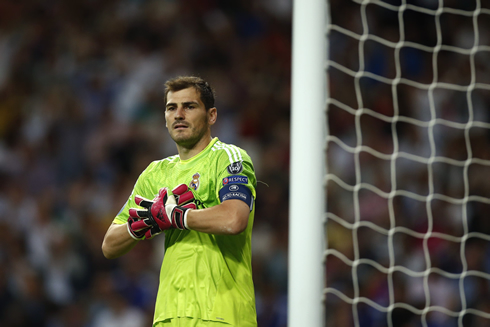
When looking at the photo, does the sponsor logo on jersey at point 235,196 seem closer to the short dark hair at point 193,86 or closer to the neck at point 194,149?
the neck at point 194,149

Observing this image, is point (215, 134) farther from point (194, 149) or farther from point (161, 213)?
point (161, 213)

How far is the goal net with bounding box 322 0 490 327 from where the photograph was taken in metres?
4.61

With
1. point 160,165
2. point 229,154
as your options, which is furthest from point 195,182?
point 160,165

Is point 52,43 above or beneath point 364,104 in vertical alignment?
above

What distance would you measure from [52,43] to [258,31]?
2412 mm

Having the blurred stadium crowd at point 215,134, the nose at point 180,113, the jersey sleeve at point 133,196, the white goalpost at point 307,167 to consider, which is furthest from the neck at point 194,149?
the blurred stadium crowd at point 215,134

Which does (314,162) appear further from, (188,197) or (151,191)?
(151,191)

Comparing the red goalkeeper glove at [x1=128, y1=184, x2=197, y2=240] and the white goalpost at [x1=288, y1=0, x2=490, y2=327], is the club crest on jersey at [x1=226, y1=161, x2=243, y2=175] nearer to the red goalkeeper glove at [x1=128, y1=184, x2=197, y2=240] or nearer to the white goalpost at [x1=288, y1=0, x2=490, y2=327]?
the red goalkeeper glove at [x1=128, y1=184, x2=197, y2=240]

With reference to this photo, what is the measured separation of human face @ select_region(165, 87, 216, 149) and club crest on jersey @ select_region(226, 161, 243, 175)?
294mm

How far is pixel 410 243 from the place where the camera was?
486cm

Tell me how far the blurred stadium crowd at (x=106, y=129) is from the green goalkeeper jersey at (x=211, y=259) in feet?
8.29

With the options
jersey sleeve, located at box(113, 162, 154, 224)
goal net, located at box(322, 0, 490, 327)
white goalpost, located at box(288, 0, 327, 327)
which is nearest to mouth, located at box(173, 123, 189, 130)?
jersey sleeve, located at box(113, 162, 154, 224)

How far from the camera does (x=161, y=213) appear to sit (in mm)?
2445

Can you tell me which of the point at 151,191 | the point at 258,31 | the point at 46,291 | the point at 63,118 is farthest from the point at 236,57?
the point at 151,191
